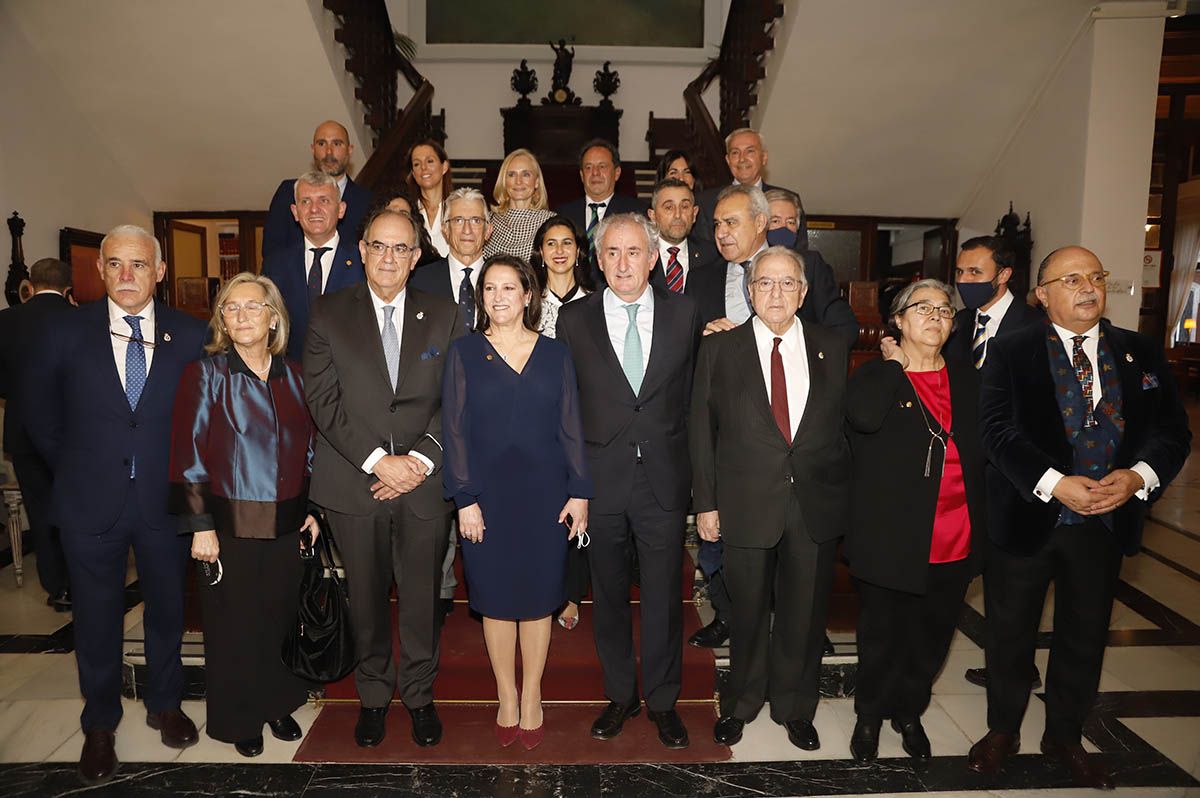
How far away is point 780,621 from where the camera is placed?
8.94ft

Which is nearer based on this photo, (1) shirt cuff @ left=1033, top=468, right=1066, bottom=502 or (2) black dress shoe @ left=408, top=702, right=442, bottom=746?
(1) shirt cuff @ left=1033, top=468, right=1066, bottom=502

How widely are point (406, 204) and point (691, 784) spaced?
2838 millimetres

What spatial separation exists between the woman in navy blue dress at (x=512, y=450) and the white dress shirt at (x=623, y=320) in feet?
0.69

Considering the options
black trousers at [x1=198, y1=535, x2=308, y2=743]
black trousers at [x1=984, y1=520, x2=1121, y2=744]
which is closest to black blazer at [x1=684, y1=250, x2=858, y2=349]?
black trousers at [x1=984, y1=520, x2=1121, y2=744]

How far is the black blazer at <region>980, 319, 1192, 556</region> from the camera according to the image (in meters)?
2.47

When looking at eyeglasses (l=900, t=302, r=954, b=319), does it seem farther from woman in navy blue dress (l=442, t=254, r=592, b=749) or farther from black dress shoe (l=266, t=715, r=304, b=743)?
black dress shoe (l=266, t=715, r=304, b=743)

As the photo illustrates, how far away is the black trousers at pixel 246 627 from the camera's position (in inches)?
103

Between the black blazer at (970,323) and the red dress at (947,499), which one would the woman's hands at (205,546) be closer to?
the red dress at (947,499)

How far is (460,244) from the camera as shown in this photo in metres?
3.07

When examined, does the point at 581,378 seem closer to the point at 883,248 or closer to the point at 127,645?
the point at 127,645

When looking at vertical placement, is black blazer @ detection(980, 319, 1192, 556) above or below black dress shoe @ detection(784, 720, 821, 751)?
above

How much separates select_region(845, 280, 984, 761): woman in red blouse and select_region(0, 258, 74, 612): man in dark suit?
13.6 feet

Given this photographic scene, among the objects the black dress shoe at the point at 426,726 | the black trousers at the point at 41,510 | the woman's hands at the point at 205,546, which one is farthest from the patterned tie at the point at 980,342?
the black trousers at the point at 41,510

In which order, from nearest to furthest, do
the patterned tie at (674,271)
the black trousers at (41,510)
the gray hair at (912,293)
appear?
the gray hair at (912,293) → the patterned tie at (674,271) → the black trousers at (41,510)
